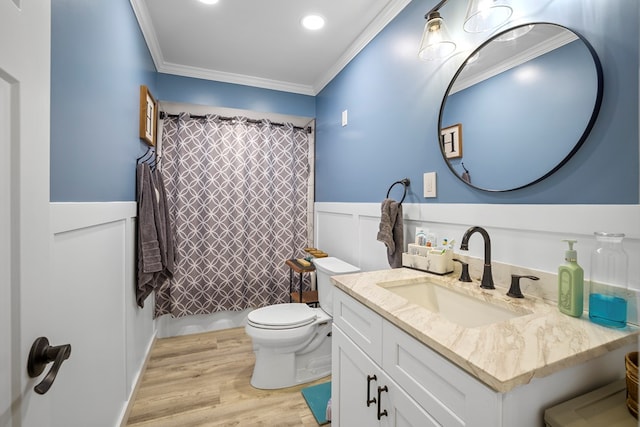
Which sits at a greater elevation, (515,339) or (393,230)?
(393,230)

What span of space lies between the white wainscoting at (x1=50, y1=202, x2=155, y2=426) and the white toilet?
0.72 m

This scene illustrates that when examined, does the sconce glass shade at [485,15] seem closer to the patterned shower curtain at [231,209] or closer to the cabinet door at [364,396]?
the cabinet door at [364,396]

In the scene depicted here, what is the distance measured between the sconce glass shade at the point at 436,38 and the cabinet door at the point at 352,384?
1330 millimetres

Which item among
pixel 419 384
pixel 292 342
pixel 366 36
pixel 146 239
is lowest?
pixel 292 342

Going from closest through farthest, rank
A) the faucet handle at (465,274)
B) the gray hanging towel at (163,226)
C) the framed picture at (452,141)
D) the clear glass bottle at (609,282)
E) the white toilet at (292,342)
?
the clear glass bottle at (609,282), the faucet handle at (465,274), the framed picture at (452,141), the white toilet at (292,342), the gray hanging towel at (163,226)

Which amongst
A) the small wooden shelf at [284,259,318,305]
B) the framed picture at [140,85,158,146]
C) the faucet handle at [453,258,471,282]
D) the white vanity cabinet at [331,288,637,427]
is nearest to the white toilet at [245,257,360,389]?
the small wooden shelf at [284,259,318,305]

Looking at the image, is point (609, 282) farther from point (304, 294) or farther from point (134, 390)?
point (134, 390)

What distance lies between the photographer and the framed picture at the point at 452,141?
130 centimetres

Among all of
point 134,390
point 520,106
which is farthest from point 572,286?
Result: point 134,390

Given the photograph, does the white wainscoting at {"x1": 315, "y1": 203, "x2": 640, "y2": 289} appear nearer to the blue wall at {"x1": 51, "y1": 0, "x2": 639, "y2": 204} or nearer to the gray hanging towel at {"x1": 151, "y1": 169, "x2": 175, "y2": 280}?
the blue wall at {"x1": 51, "y1": 0, "x2": 639, "y2": 204}

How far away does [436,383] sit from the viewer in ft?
2.32

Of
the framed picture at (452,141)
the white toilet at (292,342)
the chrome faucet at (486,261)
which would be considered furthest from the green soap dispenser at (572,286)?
the white toilet at (292,342)

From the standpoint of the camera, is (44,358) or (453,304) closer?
(44,358)

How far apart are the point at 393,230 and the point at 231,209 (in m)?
1.65
